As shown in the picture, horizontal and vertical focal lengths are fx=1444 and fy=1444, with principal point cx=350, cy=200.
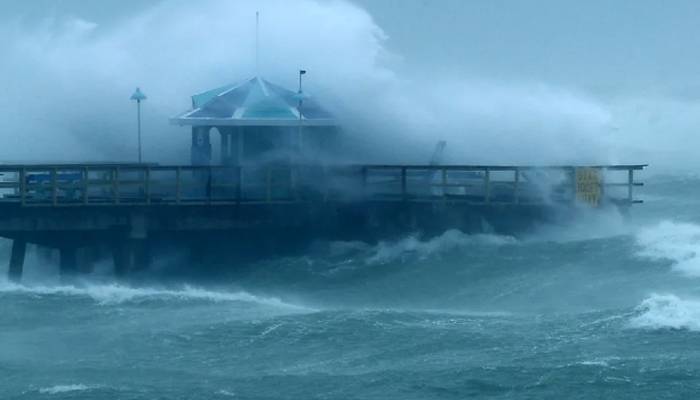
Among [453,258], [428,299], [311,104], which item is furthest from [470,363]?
[311,104]

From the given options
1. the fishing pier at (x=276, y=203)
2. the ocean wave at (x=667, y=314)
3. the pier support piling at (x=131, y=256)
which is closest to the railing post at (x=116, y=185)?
the fishing pier at (x=276, y=203)

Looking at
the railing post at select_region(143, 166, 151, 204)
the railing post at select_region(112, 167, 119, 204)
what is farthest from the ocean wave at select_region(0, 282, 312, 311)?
the railing post at select_region(143, 166, 151, 204)

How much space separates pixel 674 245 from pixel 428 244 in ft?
15.8

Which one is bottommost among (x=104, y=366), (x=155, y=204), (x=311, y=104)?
(x=104, y=366)

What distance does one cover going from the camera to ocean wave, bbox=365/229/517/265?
2842 centimetres

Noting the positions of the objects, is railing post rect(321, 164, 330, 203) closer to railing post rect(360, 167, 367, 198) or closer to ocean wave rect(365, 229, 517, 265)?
railing post rect(360, 167, 367, 198)

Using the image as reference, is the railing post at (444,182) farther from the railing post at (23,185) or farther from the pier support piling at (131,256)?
the railing post at (23,185)

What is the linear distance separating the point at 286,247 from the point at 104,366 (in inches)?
438

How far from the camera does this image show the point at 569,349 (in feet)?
60.0

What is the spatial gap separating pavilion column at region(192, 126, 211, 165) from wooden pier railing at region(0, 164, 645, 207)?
4.27 ft

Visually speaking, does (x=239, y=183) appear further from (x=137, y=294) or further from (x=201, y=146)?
(x=137, y=294)

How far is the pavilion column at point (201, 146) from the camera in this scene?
31234 mm

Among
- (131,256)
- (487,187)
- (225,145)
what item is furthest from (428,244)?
(131,256)

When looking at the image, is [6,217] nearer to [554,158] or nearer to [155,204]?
[155,204]
